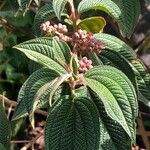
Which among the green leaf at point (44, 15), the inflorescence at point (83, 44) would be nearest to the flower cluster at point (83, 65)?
the inflorescence at point (83, 44)

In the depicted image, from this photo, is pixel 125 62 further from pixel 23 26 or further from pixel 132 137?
pixel 23 26

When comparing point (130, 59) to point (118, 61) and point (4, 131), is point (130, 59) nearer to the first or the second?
point (118, 61)

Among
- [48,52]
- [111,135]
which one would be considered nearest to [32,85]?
[48,52]

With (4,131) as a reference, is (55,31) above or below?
above

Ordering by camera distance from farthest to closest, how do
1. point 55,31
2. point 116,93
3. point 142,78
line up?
point 142,78, point 55,31, point 116,93

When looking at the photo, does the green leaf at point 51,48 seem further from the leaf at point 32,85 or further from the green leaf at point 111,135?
the green leaf at point 111,135

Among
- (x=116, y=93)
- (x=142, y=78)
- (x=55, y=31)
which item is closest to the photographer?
(x=116, y=93)

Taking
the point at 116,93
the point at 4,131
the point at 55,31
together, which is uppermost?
the point at 55,31
